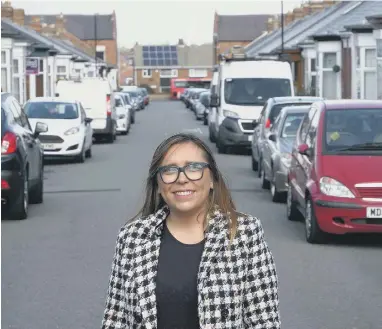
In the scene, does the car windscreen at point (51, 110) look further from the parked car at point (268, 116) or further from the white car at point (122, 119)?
the white car at point (122, 119)

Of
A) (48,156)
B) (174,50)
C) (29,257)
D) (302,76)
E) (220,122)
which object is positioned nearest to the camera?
(29,257)

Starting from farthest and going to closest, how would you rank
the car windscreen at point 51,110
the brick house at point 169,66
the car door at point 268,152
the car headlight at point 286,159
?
the brick house at point 169,66
the car windscreen at point 51,110
the car door at point 268,152
the car headlight at point 286,159

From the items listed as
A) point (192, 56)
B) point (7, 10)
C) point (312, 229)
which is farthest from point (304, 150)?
point (192, 56)

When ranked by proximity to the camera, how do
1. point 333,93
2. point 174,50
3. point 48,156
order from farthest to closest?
point 174,50 < point 333,93 < point 48,156

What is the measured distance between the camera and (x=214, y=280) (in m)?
3.88

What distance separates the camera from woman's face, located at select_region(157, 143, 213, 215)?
4.08 m

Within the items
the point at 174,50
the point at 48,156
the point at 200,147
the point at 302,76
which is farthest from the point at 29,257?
the point at 174,50

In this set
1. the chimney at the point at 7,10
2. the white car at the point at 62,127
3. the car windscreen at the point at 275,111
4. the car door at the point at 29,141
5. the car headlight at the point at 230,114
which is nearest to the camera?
the car door at the point at 29,141

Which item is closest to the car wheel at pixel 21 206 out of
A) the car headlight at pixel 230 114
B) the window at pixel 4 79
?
the car headlight at pixel 230 114

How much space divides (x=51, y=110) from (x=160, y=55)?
14451 cm

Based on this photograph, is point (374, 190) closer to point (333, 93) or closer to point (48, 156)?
point (48, 156)

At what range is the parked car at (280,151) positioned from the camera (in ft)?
56.1

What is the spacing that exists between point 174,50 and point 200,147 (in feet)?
554

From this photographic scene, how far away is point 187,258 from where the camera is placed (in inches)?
156
